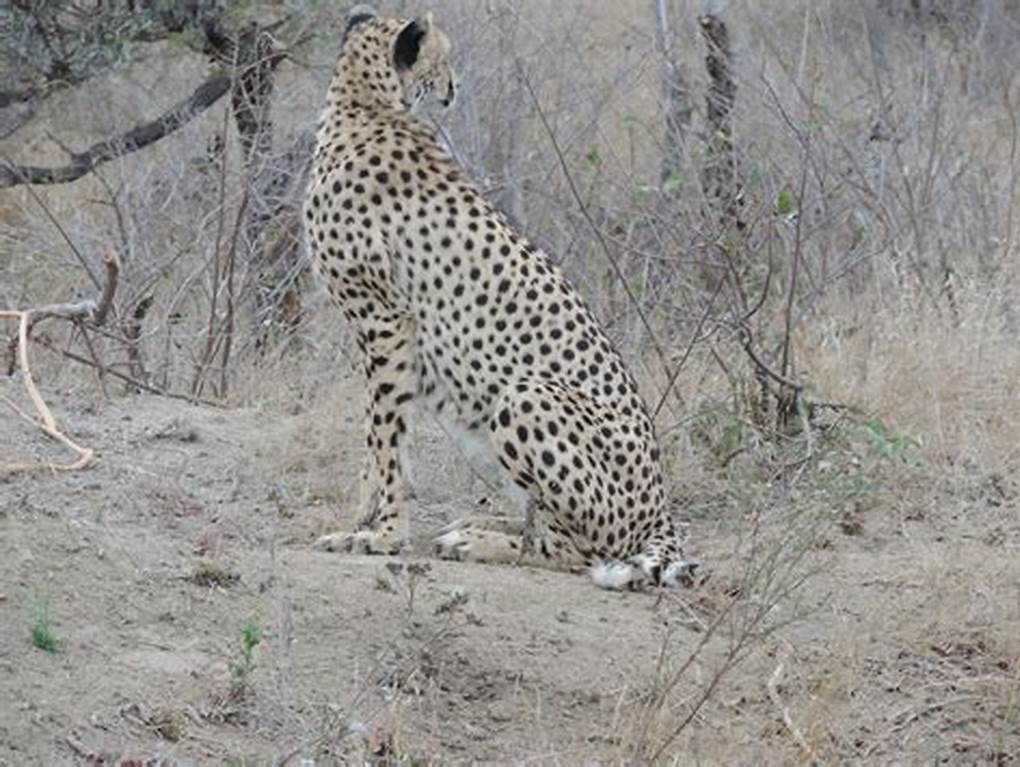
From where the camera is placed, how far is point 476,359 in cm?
536

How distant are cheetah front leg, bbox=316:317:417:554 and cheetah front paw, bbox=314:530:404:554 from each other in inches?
3.1

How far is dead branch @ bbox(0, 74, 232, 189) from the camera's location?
8.90 meters

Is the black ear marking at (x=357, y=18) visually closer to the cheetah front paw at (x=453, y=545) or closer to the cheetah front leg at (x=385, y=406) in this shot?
the cheetah front leg at (x=385, y=406)

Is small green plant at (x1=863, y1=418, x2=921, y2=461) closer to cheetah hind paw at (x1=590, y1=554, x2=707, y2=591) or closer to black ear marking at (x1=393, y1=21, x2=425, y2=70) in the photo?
cheetah hind paw at (x1=590, y1=554, x2=707, y2=591)

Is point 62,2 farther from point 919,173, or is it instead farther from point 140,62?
point 919,173

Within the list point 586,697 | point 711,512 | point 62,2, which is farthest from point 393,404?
point 62,2

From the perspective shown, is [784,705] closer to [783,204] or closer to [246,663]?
[246,663]

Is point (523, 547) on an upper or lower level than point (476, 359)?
lower

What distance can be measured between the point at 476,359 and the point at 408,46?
2.92 ft

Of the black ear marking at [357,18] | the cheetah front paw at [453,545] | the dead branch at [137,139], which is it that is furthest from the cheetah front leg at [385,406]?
the dead branch at [137,139]

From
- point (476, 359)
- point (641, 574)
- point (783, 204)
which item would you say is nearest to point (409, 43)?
point (476, 359)

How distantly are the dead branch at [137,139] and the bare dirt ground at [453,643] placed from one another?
138 inches

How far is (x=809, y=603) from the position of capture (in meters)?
4.94

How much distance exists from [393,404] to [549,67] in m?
3.81
